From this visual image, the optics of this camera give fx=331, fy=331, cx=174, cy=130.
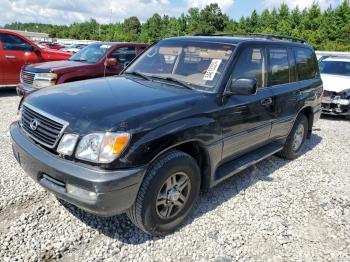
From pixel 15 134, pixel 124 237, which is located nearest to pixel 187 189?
pixel 124 237

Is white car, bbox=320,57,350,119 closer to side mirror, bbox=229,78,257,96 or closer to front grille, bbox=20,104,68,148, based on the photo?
side mirror, bbox=229,78,257,96

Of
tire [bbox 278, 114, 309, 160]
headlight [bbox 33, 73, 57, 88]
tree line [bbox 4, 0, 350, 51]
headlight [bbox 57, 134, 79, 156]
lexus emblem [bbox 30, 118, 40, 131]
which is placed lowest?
tire [bbox 278, 114, 309, 160]

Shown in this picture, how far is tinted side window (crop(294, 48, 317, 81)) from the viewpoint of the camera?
5.18m

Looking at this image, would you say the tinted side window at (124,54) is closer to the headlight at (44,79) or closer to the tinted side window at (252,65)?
the headlight at (44,79)

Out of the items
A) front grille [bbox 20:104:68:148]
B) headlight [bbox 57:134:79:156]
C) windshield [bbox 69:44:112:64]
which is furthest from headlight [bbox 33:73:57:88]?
headlight [bbox 57:134:79:156]

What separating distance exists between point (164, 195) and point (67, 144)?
3.25 feet

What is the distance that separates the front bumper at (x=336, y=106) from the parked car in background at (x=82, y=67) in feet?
17.1

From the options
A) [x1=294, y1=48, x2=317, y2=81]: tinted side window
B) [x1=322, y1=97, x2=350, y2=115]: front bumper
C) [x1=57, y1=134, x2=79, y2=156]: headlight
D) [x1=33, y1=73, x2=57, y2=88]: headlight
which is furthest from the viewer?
[x1=322, y1=97, x2=350, y2=115]: front bumper

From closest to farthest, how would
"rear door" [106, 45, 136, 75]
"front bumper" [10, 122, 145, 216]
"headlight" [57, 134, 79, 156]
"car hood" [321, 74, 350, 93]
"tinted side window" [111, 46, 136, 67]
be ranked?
"front bumper" [10, 122, 145, 216] → "headlight" [57, 134, 79, 156] → "rear door" [106, 45, 136, 75] → "tinted side window" [111, 46, 136, 67] → "car hood" [321, 74, 350, 93]

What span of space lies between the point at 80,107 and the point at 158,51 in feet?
5.81

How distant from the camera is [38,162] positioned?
2.81 metres

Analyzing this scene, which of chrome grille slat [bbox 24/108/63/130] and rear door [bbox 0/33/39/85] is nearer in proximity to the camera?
chrome grille slat [bbox 24/108/63/130]

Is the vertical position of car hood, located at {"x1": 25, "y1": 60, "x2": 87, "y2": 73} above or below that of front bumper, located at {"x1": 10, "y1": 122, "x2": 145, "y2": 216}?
above

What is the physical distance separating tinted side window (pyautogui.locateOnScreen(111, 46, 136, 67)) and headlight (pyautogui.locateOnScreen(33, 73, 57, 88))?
71.3 inches
